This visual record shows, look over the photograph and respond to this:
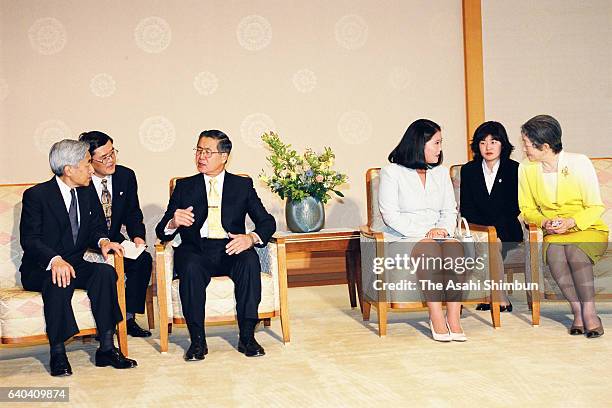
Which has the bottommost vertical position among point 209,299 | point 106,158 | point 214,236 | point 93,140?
point 209,299

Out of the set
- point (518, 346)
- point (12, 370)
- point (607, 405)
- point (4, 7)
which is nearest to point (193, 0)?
point (4, 7)

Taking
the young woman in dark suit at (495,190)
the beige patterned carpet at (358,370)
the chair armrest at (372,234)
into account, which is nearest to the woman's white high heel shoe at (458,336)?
the beige patterned carpet at (358,370)

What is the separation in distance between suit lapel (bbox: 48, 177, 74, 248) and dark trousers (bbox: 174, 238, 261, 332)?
0.60 metres

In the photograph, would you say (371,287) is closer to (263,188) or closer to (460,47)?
(263,188)

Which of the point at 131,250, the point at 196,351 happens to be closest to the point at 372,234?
the point at 196,351

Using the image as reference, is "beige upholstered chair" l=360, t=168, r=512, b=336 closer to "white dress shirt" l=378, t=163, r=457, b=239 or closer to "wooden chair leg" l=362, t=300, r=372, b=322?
"wooden chair leg" l=362, t=300, r=372, b=322

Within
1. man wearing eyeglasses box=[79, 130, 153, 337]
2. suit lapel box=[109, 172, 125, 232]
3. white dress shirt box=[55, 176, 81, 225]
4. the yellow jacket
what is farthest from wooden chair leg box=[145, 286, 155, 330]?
the yellow jacket

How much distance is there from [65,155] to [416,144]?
6.64ft

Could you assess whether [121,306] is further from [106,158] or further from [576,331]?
[576,331]

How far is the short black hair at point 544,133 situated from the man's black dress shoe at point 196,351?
228 centimetres

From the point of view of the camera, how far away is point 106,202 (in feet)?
16.9

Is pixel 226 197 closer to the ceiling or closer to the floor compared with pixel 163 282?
closer to the ceiling

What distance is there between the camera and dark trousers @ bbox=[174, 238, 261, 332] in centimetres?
446

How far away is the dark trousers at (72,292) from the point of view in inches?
165
